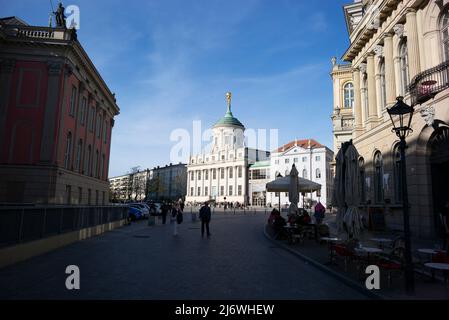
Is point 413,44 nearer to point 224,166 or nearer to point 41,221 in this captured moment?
point 41,221

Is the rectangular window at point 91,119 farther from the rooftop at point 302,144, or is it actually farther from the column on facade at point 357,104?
the rooftop at point 302,144

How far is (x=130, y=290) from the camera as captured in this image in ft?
22.6

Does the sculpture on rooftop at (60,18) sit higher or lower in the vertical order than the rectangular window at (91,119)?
higher

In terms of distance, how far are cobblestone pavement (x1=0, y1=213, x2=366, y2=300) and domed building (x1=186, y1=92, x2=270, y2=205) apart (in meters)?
87.1

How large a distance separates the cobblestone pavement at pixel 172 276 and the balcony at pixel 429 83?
29.9 feet

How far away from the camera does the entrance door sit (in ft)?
48.1

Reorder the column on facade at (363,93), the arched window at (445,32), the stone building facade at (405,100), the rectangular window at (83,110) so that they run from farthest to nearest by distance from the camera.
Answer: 1. the rectangular window at (83,110)
2. the column on facade at (363,93)
3. the stone building facade at (405,100)
4. the arched window at (445,32)

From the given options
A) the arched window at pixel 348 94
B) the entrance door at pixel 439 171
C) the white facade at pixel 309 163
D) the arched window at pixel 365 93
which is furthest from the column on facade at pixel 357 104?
the white facade at pixel 309 163

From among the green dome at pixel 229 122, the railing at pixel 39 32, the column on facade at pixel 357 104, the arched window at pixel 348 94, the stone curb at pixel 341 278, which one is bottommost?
the stone curb at pixel 341 278

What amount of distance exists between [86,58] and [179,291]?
95.2ft

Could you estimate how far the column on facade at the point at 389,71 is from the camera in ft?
59.9

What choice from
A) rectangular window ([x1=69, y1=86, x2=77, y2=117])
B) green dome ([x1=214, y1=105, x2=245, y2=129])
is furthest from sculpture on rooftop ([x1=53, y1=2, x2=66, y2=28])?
green dome ([x1=214, y1=105, x2=245, y2=129])
